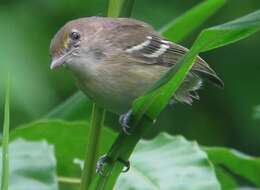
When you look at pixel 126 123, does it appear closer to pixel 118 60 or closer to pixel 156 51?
pixel 118 60

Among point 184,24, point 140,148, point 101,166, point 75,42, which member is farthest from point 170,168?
point 75,42

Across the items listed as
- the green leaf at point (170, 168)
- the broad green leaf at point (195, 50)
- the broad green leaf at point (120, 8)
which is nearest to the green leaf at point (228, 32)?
the broad green leaf at point (195, 50)

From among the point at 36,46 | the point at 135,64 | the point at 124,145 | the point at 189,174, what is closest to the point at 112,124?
the point at 36,46

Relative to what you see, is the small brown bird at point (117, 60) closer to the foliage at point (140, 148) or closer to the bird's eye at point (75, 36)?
the bird's eye at point (75, 36)

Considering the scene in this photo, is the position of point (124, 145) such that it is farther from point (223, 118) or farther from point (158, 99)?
point (223, 118)

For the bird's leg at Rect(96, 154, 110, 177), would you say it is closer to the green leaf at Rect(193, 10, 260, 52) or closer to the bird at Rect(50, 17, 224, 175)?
the bird at Rect(50, 17, 224, 175)

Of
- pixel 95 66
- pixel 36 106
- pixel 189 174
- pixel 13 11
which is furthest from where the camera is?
pixel 13 11
